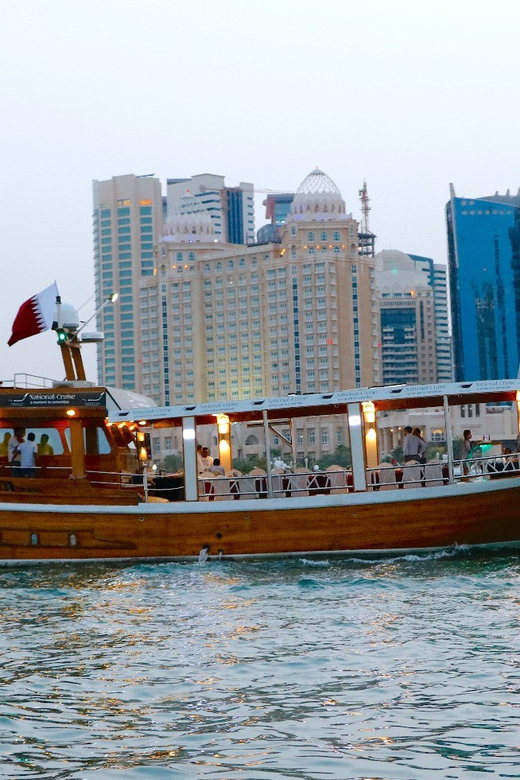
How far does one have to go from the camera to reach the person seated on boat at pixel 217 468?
22812 millimetres

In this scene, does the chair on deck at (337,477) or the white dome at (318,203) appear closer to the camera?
the chair on deck at (337,477)

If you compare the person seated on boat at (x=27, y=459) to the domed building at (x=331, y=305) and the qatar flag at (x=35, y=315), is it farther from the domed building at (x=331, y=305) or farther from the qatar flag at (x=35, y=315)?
the domed building at (x=331, y=305)

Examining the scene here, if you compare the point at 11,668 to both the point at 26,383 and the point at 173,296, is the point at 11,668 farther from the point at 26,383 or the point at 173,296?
the point at 173,296

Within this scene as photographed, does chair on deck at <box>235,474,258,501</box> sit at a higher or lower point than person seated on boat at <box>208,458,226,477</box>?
lower

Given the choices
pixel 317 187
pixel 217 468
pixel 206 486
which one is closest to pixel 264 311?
pixel 317 187

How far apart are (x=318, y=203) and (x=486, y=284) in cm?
3128

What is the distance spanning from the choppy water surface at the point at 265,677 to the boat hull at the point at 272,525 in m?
2.23

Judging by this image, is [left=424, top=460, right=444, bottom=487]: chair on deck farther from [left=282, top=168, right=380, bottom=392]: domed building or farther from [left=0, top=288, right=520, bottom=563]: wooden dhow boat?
[left=282, top=168, right=380, bottom=392]: domed building

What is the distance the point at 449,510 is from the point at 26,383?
812 centimetres

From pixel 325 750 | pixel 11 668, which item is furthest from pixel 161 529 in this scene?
pixel 325 750

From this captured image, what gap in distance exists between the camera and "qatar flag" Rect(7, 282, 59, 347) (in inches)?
917

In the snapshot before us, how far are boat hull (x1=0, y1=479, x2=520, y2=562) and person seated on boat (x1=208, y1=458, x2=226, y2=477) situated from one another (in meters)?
1.74

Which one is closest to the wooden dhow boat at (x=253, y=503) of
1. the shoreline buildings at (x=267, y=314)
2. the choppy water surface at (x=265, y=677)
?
the choppy water surface at (x=265, y=677)

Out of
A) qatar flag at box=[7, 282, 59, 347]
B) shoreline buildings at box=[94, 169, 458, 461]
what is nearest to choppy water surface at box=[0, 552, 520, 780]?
qatar flag at box=[7, 282, 59, 347]
